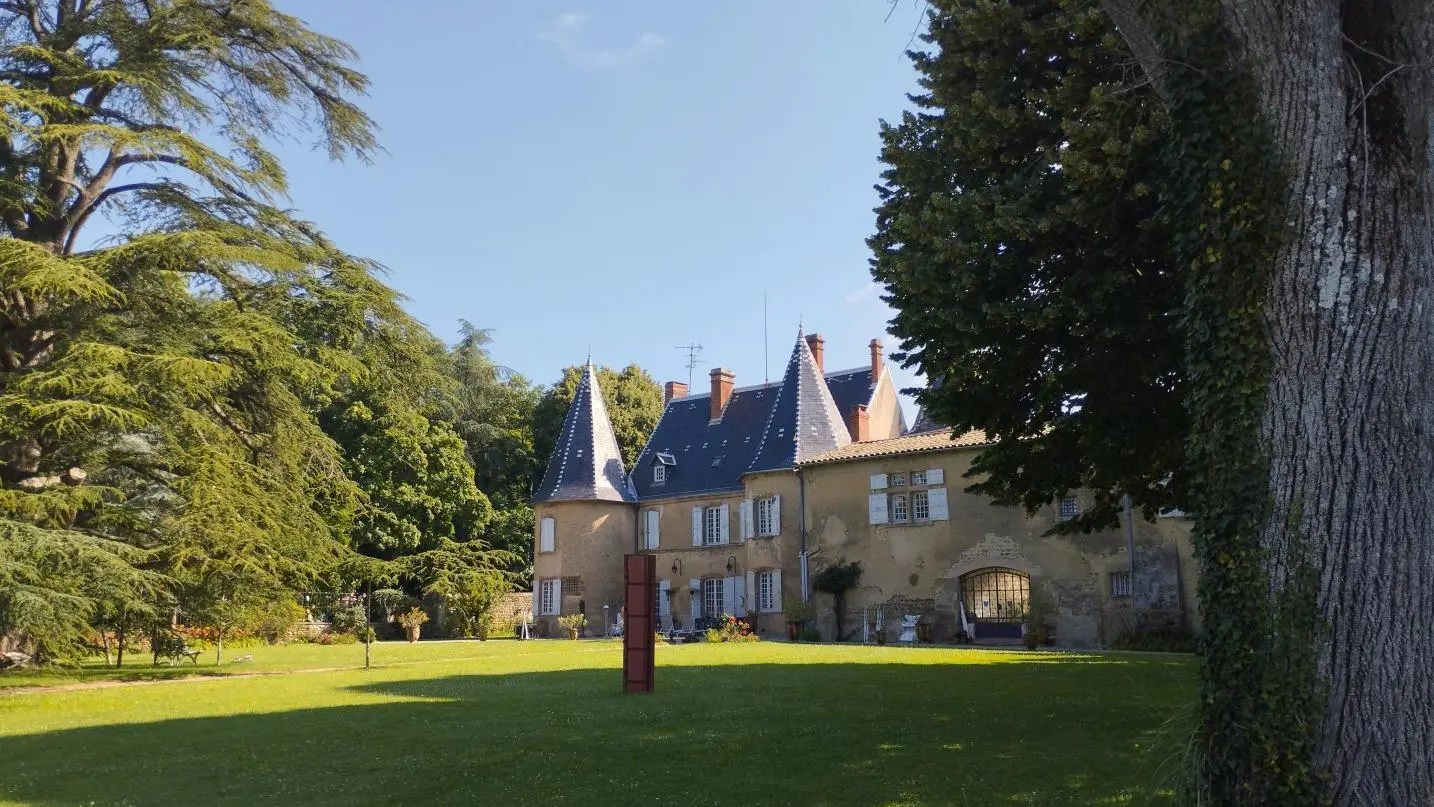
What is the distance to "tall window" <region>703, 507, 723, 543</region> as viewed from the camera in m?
35.2

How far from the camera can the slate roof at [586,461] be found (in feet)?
117

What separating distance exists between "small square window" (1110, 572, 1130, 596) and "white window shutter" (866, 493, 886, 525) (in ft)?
20.0

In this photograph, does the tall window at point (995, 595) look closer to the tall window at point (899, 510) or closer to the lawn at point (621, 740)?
the tall window at point (899, 510)

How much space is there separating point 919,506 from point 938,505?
2.35 ft

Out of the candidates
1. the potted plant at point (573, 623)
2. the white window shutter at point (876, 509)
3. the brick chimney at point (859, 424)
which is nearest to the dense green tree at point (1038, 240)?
the white window shutter at point (876, 509)

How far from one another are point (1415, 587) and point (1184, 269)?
1.96 meters

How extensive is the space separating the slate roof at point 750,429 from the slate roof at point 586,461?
3.67 ft

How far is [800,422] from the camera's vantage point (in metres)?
32.3

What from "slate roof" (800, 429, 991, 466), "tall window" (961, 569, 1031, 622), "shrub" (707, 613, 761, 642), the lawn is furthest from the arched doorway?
the lawn

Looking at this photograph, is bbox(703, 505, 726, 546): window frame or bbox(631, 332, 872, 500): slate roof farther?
bbox(703, 505, 726, 546): window frame

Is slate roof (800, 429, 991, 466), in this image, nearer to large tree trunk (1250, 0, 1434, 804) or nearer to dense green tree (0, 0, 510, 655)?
dense green tree (0, 0, 510, 655)

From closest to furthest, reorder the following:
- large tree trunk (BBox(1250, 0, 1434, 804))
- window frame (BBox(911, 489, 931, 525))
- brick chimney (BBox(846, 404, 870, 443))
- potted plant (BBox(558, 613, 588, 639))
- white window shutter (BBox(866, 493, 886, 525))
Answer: large tree trunk (BBox(1250, 0, 1434, 804))
window frame (BBox(911, 489, 931, 525))
white window shutter (BBox(866, 493, 886, 525))
potted plant (BBox(558, 613, 588, 639))
brick chimney (BBox(846, 404, 870, 443))

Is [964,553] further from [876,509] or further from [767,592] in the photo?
[767,592]

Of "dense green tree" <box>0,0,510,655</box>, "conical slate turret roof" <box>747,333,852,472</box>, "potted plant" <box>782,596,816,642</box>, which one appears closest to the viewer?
"dense green tree" <box>0,0,510,655</box>
